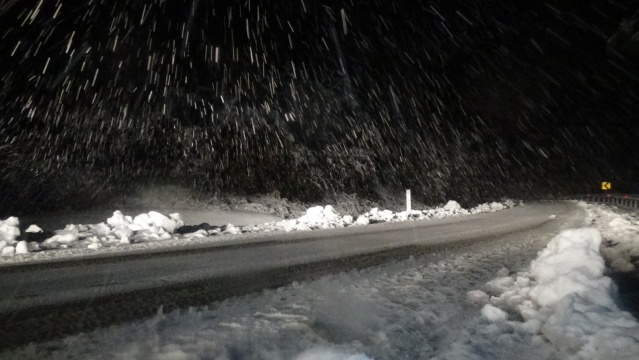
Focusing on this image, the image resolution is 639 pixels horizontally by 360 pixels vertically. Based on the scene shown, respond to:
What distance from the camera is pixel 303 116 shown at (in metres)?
28.3

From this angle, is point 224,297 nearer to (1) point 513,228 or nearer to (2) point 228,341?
(2) point 228,341

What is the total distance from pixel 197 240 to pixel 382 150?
2107cm

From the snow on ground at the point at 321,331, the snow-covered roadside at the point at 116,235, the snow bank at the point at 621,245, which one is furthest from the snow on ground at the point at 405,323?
the snow-covered roadside at the point at 116,235

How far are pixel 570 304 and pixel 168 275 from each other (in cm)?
607

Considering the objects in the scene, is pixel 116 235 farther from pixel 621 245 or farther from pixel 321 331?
pixel 621 245

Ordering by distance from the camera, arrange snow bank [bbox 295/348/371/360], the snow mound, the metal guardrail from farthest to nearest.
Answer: the metal guardrail
the snow mound
snow bank [bbox 295/348/371/360]

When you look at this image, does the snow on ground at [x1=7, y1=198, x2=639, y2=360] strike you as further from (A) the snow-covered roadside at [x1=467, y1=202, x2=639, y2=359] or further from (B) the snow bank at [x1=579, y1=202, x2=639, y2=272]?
(B) the snow bank at [x1=579, y1=202, x2=639, y2=272]

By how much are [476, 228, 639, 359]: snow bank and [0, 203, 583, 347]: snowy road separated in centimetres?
303

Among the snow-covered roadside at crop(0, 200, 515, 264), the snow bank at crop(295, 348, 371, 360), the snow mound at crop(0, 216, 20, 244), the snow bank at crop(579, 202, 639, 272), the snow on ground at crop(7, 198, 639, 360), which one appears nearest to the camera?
the snow bank at crop(295, 348, 371, 360)

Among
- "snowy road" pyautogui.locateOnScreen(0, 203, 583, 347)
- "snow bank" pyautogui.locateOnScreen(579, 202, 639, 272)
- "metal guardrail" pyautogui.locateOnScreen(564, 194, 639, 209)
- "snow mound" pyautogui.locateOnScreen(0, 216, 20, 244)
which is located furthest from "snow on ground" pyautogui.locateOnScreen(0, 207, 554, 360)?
"metal guardrail" pyautogui.locateOnScreen(564, 194, 639, 209)

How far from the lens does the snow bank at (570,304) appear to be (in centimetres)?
394

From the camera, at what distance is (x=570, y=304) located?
15.8ft

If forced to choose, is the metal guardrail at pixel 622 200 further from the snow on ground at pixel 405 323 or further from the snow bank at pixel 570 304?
the snow on ground at pixel 405 323

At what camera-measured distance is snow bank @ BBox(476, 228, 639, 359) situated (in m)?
3.94
